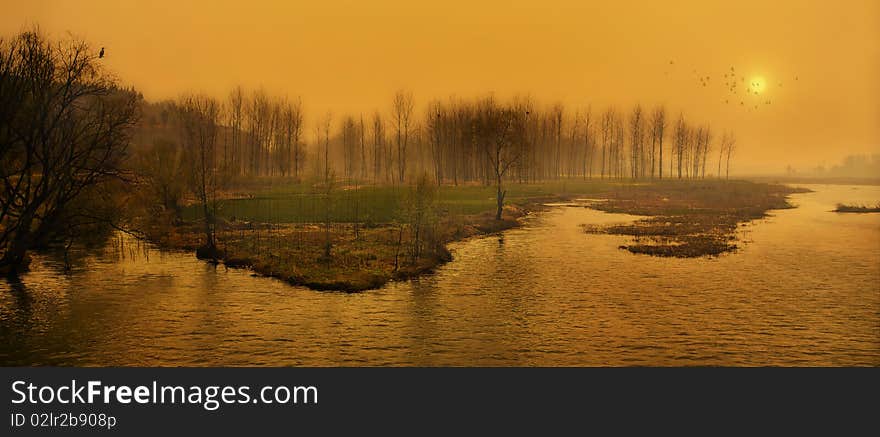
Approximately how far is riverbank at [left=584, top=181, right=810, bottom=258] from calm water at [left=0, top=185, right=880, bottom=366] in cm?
600

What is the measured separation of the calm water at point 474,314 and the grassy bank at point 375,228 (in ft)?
9.04

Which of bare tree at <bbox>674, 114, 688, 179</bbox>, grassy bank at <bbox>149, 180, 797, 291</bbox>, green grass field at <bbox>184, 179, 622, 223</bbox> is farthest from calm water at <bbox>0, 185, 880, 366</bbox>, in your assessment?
bare tree at <bbox>674, 114, 688, 179</bbox>

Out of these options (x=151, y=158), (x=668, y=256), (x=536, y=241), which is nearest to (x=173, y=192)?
(x=151, y=158)

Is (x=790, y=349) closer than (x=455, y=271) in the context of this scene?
Yes

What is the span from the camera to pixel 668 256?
5478cm

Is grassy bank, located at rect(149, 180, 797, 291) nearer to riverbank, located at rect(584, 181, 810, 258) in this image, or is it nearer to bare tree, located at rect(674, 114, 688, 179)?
riverbank, located at rect(584, 181, 810, 258)

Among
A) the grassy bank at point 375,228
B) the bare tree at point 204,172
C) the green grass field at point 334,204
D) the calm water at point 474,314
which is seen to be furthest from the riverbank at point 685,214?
the bare tree at point 204,172

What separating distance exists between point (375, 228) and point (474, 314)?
34.3 metres

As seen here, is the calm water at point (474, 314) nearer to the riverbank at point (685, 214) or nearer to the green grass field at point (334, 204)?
the riverbank at point (685, 214)

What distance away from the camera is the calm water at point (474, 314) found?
2725 centimetres

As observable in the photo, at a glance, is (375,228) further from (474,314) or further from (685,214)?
(685,214)

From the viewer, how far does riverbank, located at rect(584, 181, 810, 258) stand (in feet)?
195
